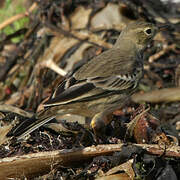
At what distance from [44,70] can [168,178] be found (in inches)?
125

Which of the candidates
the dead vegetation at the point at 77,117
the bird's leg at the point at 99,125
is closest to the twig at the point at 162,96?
the dead vegetation at the point at 77,117

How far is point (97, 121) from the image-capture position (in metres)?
4.44

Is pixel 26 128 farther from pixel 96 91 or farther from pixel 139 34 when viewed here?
pixel 139 34

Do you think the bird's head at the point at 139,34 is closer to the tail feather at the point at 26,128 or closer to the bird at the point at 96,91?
the bird at the point at 96,91

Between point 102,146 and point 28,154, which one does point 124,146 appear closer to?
point 102,146

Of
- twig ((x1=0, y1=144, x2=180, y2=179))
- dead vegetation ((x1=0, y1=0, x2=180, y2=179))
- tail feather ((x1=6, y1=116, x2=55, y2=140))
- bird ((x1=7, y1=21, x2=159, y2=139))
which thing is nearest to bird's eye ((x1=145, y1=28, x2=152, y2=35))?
bird ((x1=7, y1=21, x2=159, y2=139))

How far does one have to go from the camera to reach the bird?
13.1 feet

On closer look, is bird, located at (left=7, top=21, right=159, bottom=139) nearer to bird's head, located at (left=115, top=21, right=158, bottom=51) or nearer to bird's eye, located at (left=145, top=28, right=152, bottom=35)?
bird's head, located at (left=115, top=21, right=158, bottom=51)

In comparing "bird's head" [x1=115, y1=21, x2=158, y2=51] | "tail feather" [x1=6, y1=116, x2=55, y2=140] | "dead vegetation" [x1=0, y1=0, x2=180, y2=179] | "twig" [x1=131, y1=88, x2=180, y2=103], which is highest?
"twig" [x1=131, y1=88, x2=180, y2=103]

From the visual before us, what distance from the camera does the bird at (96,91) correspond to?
4.00 meters

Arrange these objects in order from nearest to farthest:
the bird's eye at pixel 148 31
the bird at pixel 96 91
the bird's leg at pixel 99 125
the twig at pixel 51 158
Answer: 1. the twig at pixel 51 158
2. the bird at pixel 96 91
3. the bird's leg at pixel 99 125
4. the bird's eye at pixel 148 31

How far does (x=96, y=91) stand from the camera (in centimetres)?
432

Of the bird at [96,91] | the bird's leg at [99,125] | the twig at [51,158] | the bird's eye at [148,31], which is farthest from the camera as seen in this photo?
the bird's eye at [148,31]

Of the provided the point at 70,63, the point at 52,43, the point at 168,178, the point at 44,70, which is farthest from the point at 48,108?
the point at 52,43
